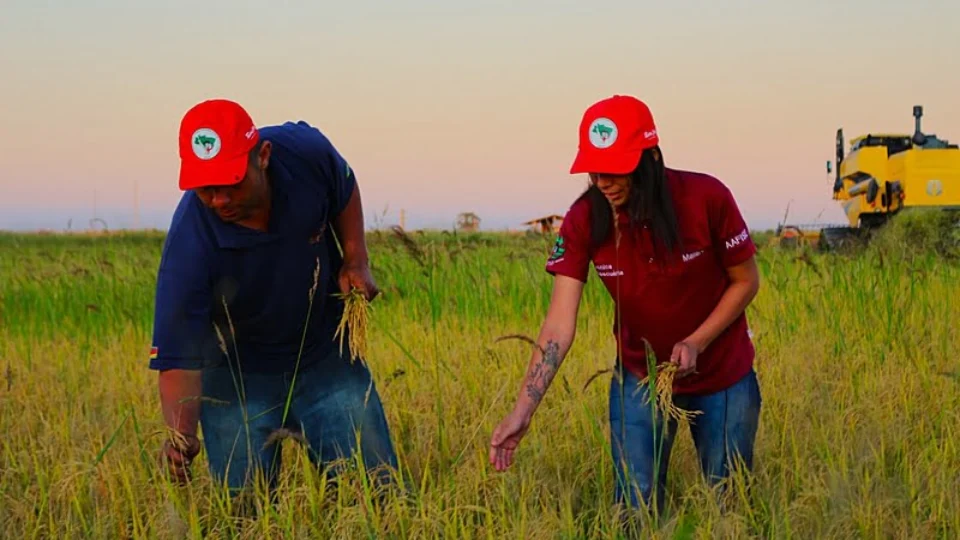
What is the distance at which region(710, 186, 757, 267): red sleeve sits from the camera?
309 cm

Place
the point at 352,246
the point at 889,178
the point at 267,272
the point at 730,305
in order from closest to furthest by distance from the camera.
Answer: the point at 730,305, the point at 267,272, the point at 352,246, the point at 889,178

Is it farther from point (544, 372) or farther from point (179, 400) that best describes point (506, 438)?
point (179, 400)

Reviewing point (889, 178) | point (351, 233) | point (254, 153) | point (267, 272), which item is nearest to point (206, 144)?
point (254, 153)

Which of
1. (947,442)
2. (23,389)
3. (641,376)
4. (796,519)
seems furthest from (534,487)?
(23,389)

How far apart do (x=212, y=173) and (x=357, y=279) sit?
74 centimetres

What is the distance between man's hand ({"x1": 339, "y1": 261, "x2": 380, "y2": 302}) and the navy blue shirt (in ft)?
0.21

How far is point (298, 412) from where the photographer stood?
353 centimetres

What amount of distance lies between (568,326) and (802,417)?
1.58m

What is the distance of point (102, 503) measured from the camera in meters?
3.41

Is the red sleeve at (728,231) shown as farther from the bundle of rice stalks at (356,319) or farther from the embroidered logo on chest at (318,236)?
the embroidered logo on chest at (318,236)

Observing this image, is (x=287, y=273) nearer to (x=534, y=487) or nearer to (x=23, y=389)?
(x=534, y=487)

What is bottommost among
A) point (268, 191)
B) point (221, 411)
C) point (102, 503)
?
point (102, 503)

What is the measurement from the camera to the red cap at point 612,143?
2832 mm

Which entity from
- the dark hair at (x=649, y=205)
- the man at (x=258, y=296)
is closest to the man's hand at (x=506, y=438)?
the man at (x=258, y=296)
